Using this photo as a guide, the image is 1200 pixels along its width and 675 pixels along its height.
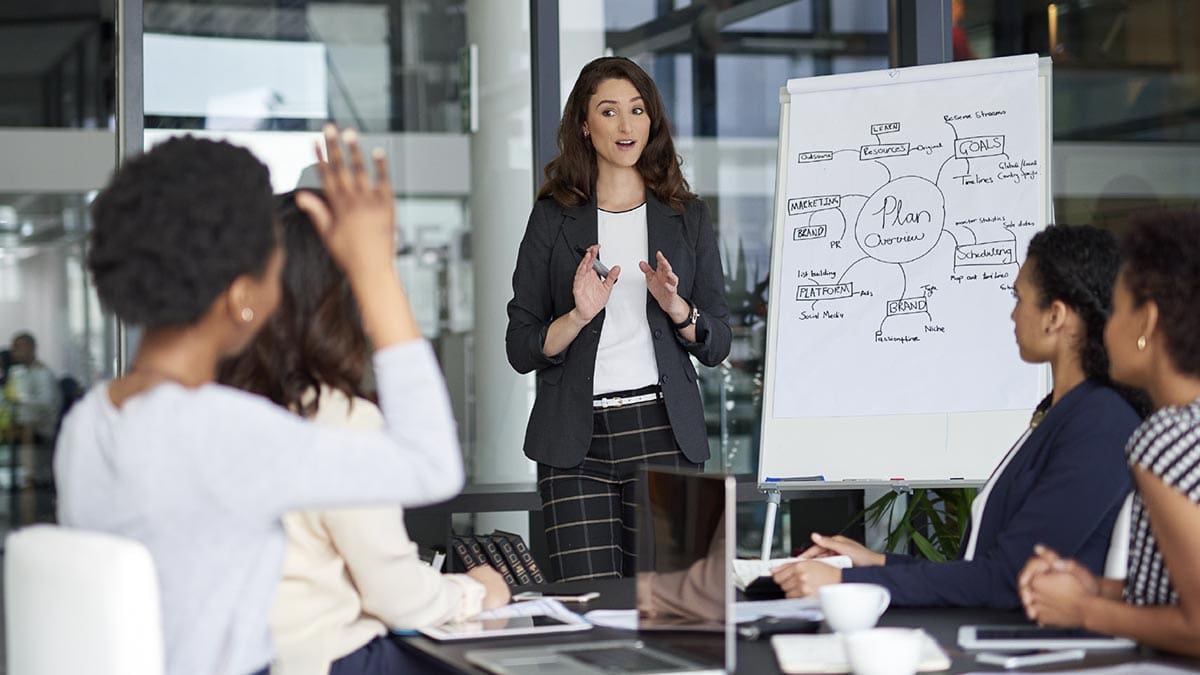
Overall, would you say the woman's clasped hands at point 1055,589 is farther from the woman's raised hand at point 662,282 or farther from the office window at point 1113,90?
the office window at point 1113,90

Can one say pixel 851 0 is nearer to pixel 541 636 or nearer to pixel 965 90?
pixel 965 90

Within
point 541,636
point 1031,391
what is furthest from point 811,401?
point 541,636

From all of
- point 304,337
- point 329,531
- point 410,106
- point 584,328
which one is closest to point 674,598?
point 329,531

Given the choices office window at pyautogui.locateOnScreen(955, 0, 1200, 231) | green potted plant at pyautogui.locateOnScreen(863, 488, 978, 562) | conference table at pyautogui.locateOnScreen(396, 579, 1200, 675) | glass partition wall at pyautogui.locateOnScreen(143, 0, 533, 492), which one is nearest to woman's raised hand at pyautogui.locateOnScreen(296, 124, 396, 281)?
conference table at pyautogui.locateOnScreen(396, 579, 1200, 675)

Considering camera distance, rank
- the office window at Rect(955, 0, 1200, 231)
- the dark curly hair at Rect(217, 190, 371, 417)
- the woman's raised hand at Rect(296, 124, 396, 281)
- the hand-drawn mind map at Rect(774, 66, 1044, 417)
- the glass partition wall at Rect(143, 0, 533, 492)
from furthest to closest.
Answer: the office window at Rect(955, 0, 1200, 231), the glass partition wall at Rect(143, 0, 533, 492), the hand-drawn mind map at Rect(774, 66, 1044, 417), the dark curly hair at Rect(217, 190, 371, 417), the woman's raised hand at Rect(296, 124, 396, 281)

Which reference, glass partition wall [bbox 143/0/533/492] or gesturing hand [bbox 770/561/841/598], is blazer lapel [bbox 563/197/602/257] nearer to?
gesturing hand [bbox 770/561/841/598]

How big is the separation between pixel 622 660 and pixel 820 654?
9.0 inches

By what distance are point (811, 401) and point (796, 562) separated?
5.20ft

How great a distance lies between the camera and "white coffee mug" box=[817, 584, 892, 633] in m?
1.68

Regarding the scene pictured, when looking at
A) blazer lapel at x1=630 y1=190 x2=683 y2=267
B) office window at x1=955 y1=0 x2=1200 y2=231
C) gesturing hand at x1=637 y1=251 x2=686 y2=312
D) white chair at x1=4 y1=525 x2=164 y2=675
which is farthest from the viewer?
office window at x1=955 y1=0 x2=1200 y2=231

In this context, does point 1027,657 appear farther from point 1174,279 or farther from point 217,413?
point 217,413

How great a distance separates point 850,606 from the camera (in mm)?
1679

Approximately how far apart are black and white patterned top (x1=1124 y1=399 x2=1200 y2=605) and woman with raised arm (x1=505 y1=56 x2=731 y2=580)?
1408 mm

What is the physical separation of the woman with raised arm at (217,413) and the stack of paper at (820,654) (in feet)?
1.48
